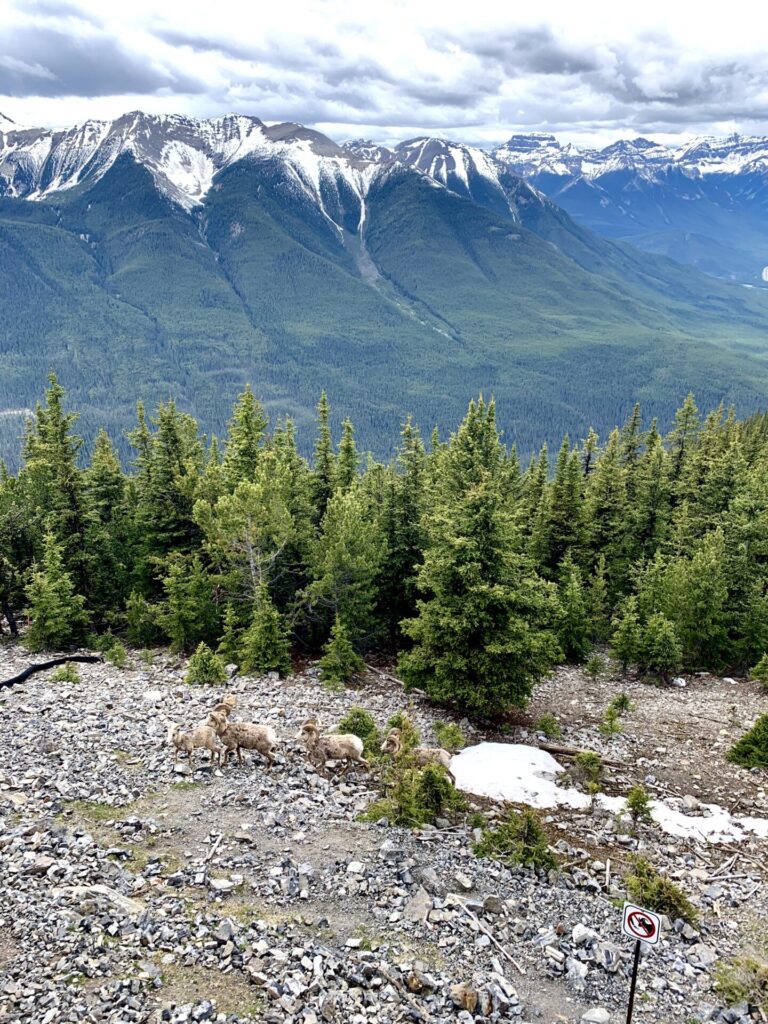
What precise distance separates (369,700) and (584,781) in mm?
9068

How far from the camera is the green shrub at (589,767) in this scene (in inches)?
715

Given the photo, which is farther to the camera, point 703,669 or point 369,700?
point 703,669

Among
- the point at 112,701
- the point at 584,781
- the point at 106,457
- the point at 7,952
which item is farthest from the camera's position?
the point at 106,457

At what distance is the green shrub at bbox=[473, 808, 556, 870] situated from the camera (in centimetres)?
1384

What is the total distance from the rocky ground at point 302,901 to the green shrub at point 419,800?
39cm

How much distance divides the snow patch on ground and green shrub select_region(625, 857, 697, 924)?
11.8 feet

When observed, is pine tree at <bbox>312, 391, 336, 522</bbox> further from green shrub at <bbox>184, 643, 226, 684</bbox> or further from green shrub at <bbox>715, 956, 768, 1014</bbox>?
green shrub at <bbox>715, 956, 768, 1014</bbox>

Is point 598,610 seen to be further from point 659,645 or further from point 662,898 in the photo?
point 662,898

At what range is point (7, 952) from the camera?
10.4m

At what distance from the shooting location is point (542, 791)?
696 inches

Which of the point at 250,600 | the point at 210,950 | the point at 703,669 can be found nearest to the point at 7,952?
the point at 210,950

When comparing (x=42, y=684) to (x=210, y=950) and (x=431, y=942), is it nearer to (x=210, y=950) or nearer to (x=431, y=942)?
(x=210, y=950)

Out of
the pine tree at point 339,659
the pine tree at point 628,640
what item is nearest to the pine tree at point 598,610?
the pine tree at point 628,640

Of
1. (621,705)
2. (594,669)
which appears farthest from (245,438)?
(621,705)
